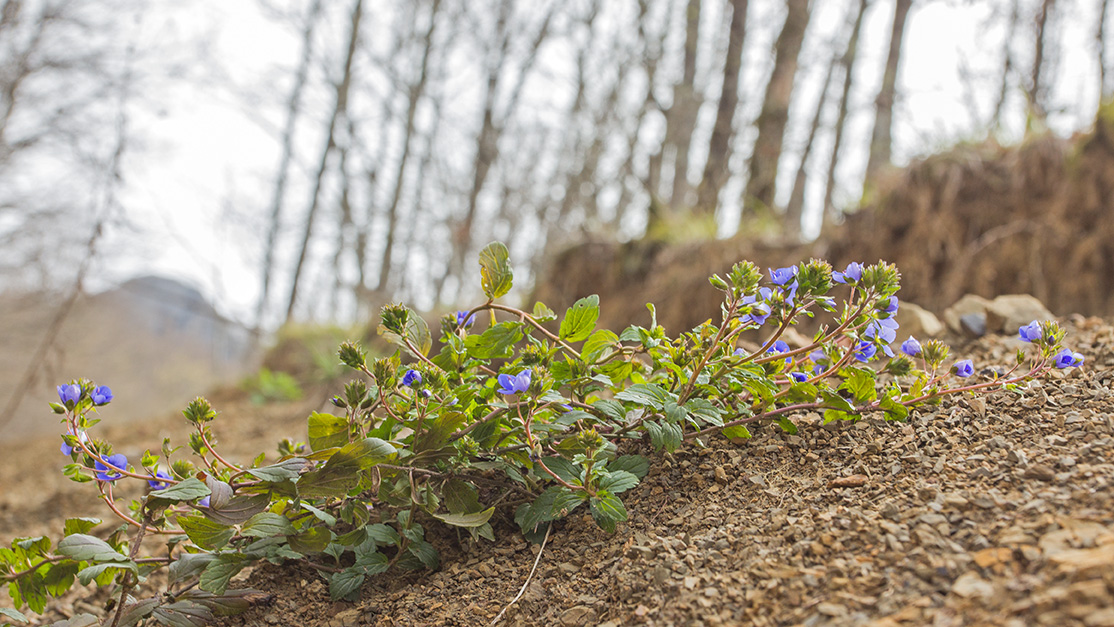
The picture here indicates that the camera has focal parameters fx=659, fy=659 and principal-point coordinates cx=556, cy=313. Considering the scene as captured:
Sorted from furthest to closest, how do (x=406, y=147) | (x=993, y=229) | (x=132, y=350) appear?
1. (x=132, y=350)
2. (x=406, y=147)
3. (x=993, y=229)

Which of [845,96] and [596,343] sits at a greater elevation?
[845,96]

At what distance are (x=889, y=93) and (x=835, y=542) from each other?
8.95 m

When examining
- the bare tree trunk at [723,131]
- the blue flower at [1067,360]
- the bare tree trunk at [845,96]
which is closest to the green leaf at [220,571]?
the blue flower at [1067,360]

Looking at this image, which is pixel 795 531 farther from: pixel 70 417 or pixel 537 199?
pixel 537 199

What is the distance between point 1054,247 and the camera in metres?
4.23

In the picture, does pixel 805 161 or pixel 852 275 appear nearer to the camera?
pixel 852 275

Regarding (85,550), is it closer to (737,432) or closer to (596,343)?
(596,343)

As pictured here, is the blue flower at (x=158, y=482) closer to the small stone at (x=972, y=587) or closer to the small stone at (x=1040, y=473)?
the small stone at (x=972, y=587)

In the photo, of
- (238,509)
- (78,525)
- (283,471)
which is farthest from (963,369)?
(78,525)

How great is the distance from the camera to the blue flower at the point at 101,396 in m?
1.37

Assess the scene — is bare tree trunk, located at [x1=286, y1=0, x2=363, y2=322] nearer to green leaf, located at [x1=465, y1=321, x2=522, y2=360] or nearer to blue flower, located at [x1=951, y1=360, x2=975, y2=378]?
green leaf, located at [x1=465, y1=321, x2=522, y2=360]

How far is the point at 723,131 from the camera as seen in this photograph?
21.4ft

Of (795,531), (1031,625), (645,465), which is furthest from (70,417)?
(1031,625)

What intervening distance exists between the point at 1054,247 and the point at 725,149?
118 inches
